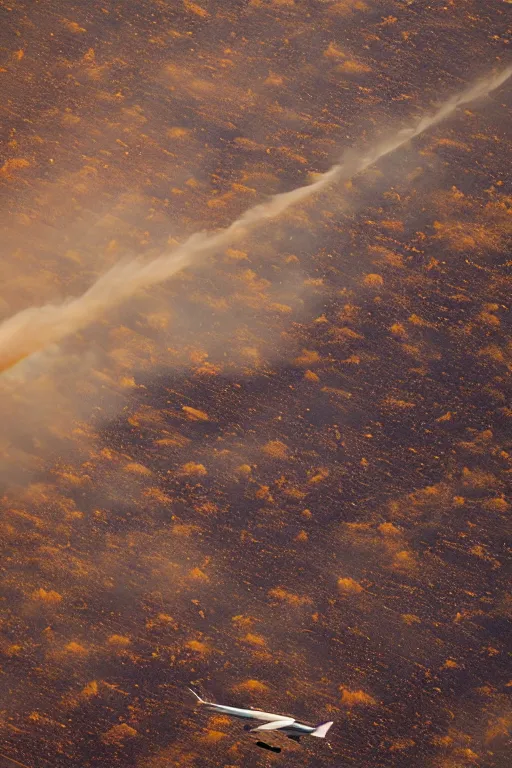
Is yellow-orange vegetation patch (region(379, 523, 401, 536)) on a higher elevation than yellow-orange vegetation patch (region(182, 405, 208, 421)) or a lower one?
lower

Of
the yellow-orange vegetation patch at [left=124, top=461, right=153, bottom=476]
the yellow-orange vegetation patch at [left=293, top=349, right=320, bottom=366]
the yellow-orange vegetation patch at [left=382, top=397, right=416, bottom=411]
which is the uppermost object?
the yellow-orange vegetation patch at [left=293, top=349, right=320, bottom=366]

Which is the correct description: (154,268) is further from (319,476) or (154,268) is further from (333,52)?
(333,52)

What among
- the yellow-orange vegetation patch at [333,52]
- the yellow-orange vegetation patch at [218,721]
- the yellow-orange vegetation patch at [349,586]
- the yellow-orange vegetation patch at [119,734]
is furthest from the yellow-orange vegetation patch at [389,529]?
the yellow-orange vegetation patch at [333,52]

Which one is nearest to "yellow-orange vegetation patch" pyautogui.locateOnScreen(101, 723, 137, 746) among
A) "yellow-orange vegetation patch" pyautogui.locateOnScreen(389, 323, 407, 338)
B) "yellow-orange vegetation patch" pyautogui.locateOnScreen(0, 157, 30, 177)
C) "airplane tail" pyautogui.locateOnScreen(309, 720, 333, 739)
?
"airplane tail" pyautogui.locateOnScreen(309, 720, 333, 739)

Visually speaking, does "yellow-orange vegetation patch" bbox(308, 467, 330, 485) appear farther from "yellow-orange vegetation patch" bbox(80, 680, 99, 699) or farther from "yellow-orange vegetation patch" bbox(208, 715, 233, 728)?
"yellow-orange vegetation patch" bbox(80, 680, 99, 699)

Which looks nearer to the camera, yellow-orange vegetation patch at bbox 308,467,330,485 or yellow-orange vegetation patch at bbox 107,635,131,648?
yellow-orange vegetation patch at bbox 107,635,131,648

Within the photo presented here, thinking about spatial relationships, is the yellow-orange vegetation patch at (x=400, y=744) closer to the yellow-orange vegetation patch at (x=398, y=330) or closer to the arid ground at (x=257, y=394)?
the arid ground at (x=257, y=394)
